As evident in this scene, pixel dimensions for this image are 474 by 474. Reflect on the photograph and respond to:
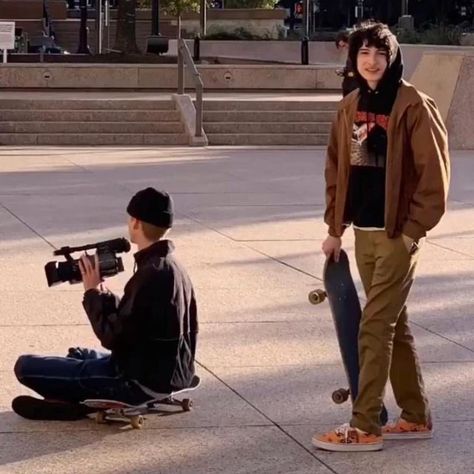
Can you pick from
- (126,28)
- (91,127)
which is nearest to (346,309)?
(91,127)

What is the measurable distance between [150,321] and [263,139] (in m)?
16.4

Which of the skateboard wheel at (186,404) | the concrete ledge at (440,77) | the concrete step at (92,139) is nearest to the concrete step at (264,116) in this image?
the concrete step at (92,139)

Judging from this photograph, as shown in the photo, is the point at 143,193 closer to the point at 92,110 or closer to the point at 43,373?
the point at 43,373

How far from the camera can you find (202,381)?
273 inches

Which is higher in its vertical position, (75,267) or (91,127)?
(75,267)

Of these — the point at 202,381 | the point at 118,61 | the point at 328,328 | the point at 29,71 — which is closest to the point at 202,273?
the point at 328,328

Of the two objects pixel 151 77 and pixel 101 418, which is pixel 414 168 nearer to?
pixel 101 418

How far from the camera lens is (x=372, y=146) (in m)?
5.59

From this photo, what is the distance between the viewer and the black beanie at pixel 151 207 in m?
5.88

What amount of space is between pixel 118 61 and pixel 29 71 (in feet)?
17.6

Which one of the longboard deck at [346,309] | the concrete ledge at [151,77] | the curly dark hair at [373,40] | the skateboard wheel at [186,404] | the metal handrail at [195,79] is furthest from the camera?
the concrete ledge at [151,77]

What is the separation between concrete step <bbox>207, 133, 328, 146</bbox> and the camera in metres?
22.0

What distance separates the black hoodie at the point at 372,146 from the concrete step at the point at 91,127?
54.7 ft

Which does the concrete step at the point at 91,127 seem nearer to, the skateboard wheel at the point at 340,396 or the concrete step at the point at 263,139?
the concrete step at the point at 263,139
